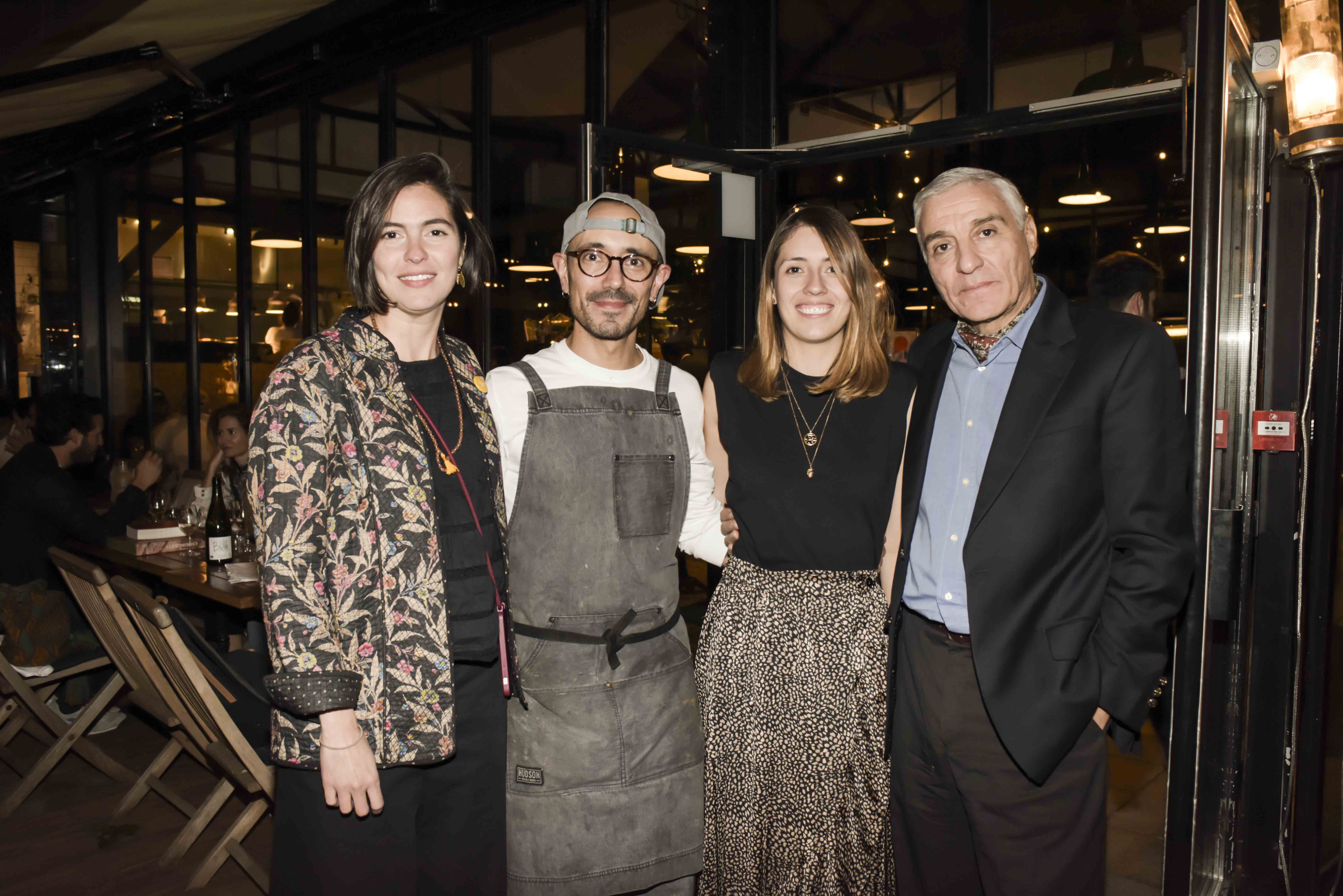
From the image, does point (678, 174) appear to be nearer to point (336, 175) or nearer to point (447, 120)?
point (447, 120)

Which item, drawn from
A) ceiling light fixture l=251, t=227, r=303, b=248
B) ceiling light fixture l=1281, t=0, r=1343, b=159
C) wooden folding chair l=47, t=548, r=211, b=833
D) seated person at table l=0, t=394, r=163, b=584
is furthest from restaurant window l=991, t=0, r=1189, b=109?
ceiling light fixture l=251, t=227, r=303, b=248

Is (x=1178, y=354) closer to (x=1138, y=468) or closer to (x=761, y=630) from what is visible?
(x=1138, y=468)

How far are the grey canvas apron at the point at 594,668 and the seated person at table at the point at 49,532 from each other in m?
3.08

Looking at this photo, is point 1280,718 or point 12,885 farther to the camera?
point 12,885

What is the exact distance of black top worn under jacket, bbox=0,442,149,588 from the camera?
4.36 m

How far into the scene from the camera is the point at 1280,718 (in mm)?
2744

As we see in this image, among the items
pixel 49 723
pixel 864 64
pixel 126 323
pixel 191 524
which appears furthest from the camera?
pixel 126 323

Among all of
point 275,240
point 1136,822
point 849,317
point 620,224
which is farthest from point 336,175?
point 1136,822

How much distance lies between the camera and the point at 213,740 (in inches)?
123

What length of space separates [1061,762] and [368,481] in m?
1.48

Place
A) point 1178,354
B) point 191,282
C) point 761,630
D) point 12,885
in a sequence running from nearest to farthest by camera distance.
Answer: point 761,630 < point 12,885 < point 1178,354 < point 191,282

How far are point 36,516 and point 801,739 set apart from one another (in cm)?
413

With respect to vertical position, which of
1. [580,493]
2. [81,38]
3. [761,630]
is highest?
[81,38]

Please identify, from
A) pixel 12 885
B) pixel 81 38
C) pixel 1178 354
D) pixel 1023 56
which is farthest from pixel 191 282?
pixel 1178 354
